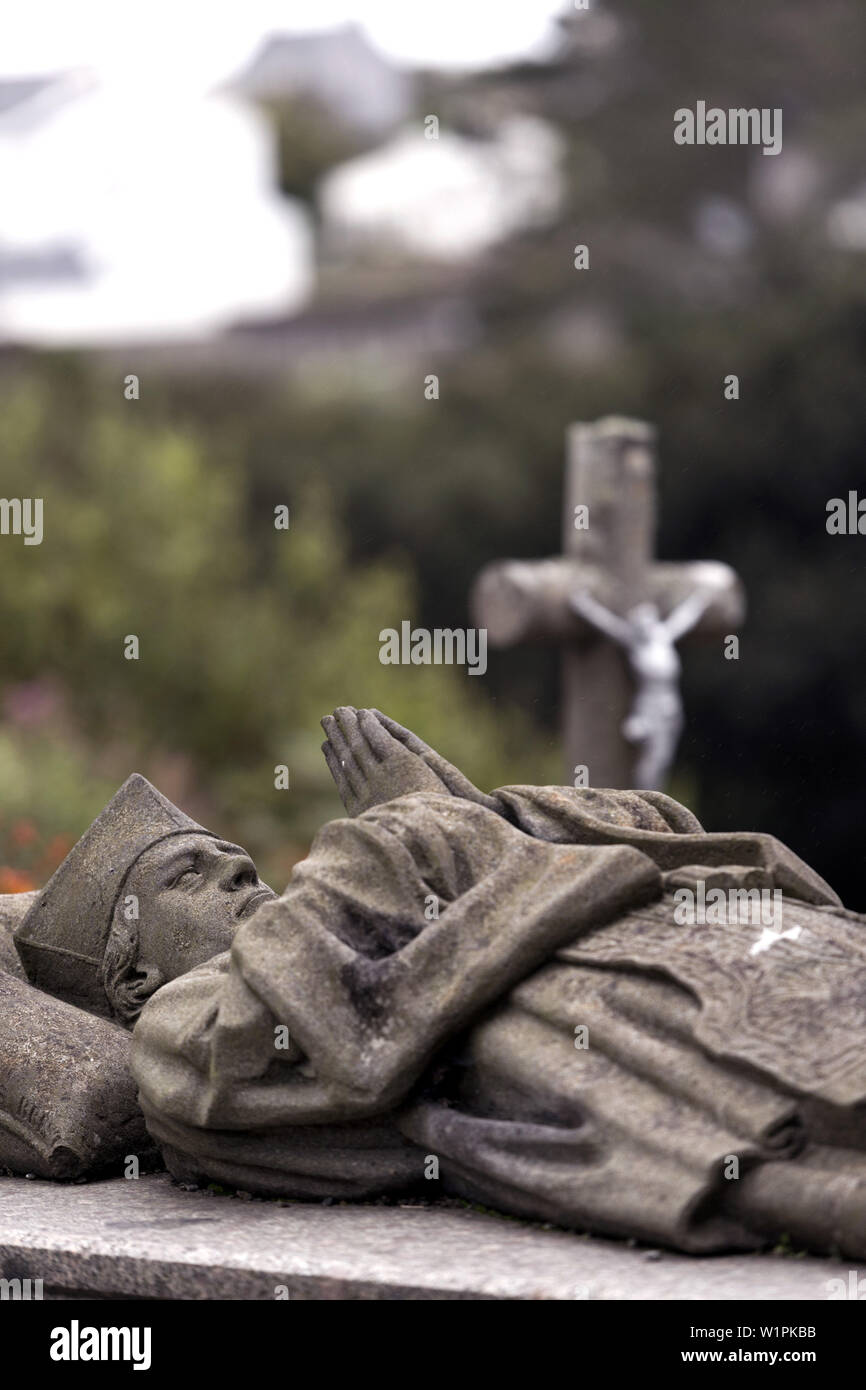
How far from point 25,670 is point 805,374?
5.97 metres

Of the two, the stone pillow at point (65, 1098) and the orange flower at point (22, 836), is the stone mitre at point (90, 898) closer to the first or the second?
the stone pillow at point (65, 1098)

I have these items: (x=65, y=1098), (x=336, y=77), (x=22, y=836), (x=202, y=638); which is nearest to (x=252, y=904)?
(x=65, y=1098)

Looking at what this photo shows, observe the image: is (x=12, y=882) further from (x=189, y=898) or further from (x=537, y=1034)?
(x=537, y=1034)

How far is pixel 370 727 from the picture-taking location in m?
3.83

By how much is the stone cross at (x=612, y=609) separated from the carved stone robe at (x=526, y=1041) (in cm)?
458

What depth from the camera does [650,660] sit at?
8.29m

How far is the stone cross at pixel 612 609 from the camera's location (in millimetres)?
8125

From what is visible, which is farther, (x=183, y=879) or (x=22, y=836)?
(x=22, y=836)

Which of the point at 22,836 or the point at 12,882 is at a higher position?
the point at 22,836

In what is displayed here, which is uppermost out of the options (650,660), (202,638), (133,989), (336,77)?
(336,77)

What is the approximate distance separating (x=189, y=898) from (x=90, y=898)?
0.25m

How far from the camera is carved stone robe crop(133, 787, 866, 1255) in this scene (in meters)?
2.93

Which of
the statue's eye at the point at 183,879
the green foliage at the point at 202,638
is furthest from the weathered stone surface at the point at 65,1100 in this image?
the green foliage at the point at 202,638

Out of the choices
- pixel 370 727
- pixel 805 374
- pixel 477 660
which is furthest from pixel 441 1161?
pixel 805 374
